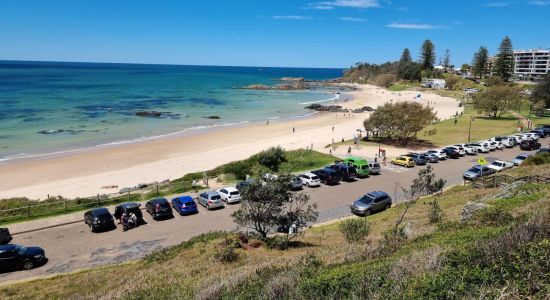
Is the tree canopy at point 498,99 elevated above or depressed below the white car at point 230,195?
above

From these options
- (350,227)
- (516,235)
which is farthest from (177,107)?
(516,235)

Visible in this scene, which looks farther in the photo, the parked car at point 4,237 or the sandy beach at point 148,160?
the sandy beach at point 148,160

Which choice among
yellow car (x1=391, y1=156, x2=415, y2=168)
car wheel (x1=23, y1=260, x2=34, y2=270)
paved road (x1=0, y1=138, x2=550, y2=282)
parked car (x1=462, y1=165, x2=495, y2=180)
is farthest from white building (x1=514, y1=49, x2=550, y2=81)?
car wheel (x1=23, y1=260, x2=34, y2=270)

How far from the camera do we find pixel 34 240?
842 inches

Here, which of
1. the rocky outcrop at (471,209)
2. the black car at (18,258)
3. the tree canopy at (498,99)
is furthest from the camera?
the tree canopy at (498,99)

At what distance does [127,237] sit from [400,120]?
34147 millimetres

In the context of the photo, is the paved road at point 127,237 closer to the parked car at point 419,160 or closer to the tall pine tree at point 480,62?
the parked car at point 419,160

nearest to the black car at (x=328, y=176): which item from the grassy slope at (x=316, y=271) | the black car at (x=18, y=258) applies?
the grassy slope at (x=316, y=271)

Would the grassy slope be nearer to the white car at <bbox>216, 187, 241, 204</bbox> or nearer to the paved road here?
the paved road

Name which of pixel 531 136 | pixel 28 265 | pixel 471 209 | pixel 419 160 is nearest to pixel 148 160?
pixel 28 265

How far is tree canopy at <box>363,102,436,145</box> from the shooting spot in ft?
150

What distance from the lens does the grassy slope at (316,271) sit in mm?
7211

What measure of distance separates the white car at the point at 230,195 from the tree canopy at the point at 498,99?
54.7 metres

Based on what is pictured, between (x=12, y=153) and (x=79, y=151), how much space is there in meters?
7.13
